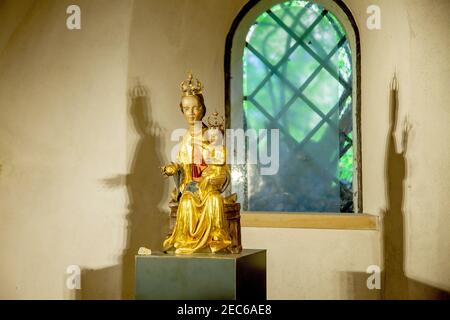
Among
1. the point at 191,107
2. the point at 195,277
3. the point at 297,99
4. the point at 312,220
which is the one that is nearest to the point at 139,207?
the point at 191,107

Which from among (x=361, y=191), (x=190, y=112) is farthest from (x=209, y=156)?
(x=361, y=191)

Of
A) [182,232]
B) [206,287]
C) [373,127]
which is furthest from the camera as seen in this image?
[373,127]

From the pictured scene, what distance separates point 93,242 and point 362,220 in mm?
2159

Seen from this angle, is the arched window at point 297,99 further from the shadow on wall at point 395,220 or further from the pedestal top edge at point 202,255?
the pedestal top edge at point 202,255

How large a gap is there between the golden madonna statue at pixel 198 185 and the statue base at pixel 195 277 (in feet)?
0.52

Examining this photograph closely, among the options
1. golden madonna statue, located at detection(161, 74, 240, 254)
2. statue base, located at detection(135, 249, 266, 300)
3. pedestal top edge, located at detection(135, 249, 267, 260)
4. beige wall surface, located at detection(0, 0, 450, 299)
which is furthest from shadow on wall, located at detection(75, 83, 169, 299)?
statue base, located at detection(135, 249, 266, 300)

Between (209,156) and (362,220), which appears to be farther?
(362,220)

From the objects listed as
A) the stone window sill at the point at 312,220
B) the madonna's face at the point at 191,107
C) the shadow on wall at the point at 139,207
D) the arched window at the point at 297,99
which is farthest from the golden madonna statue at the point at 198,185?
the arched window at the point at 297,99

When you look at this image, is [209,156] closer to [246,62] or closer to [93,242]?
[93,242]

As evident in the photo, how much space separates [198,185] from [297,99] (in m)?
2.22

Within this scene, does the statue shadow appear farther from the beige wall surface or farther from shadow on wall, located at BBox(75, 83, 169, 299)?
shadow on wall, located at BBox(75, 83, 169, 299)

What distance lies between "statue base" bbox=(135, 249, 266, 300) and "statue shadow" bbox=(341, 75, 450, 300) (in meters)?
1.36

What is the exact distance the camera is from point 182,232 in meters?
5.58

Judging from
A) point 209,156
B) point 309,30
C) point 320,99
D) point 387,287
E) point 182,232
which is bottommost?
point 387,287
